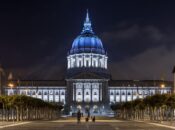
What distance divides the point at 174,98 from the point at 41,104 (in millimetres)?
46445

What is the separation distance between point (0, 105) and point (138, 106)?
35755mm

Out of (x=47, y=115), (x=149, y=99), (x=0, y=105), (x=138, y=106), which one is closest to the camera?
(x=0, y=105)

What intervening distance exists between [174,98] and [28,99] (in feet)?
104

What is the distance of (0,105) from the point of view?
10494cm

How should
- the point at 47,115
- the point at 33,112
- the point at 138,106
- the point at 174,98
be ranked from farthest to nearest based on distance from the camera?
1. the point at 47,115
2. the point at 33,112
3. the point at 138,106
4. the point at 174,98

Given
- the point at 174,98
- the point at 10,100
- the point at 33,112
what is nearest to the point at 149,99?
the point at 174,98

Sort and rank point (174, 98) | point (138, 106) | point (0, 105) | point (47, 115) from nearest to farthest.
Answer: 1. point (174, 98)
2. point (0, 105)
3. point (138, 106)
4. point (47, 115)

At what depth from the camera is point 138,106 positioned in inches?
5103

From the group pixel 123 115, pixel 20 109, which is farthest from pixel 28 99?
pixel 123 115

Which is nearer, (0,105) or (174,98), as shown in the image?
(174,98)

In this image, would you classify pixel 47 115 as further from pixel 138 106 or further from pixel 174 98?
pixel 174 98

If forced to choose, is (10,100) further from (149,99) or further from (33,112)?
(33,112)

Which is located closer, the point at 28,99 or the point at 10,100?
the point at 10,100

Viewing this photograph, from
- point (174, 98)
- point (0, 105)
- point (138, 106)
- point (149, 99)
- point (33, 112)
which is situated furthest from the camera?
point (33, 112)
